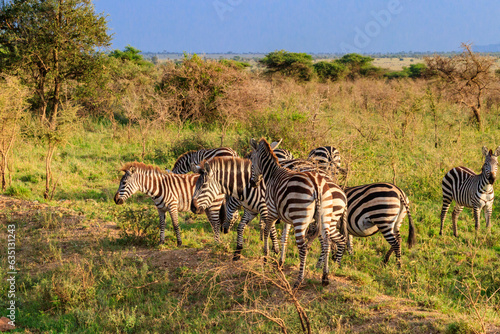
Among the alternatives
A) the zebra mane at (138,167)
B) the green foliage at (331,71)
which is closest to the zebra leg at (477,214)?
the zebra mane at (138,167)

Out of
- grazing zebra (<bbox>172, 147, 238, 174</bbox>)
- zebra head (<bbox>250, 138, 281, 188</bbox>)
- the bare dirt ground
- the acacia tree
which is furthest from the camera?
the acacia tree

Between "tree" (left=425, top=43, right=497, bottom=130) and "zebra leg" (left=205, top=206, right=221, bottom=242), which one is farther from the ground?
"tree" (left=425, top=43, right=497, bottom=130)

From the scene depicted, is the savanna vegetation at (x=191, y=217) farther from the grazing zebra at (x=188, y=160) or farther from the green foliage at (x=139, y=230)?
the grazing zebra at (x=188, y=160)

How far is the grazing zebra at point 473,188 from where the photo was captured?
23.8 ft

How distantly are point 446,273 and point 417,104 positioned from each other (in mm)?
9616

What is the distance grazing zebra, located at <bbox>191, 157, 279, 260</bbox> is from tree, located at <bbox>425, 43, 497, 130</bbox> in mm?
12536

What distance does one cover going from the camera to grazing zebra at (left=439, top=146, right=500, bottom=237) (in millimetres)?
7254

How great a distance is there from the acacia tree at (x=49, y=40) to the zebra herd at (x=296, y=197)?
9006 millimetres

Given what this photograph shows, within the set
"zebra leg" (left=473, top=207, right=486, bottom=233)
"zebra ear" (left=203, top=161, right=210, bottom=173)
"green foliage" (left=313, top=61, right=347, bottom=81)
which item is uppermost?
"green foliage" (left=313, top=61, right=347, bottom=81)

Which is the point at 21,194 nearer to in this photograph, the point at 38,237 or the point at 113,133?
the point at 38,237

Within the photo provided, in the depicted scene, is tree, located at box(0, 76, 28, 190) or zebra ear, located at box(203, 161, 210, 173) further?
tree, located at box(0, 76, 28, 190)

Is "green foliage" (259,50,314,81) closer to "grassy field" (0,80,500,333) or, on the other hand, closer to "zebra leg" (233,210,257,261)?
"grassy field" (0,80,500,333)

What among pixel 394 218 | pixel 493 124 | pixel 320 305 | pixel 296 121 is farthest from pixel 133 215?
pixel 493 124

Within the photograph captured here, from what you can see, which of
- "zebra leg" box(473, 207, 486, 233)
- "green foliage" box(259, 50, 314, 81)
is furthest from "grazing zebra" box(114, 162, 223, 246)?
"green foliage" box(259, 50, 314, 81)
